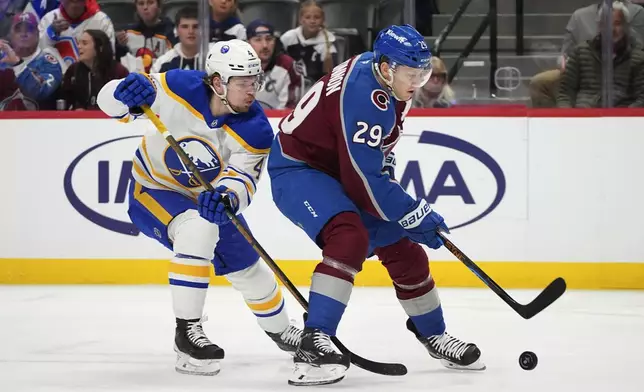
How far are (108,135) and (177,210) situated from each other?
2.54 m

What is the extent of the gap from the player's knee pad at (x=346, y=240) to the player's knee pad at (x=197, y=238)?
0.44 metres

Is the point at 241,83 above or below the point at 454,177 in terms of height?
above

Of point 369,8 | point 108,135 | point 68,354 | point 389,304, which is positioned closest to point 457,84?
point 369,8

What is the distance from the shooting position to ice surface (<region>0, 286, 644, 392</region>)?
10.9ft

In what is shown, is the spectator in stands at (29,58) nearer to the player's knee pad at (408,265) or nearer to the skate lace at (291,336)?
the skate lace at (291,336)

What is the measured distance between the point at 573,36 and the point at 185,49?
7.40ft

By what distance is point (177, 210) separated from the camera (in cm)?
361

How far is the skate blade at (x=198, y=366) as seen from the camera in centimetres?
344

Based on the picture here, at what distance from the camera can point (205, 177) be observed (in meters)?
3.73

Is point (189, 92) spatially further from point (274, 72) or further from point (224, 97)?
point (274, 72)

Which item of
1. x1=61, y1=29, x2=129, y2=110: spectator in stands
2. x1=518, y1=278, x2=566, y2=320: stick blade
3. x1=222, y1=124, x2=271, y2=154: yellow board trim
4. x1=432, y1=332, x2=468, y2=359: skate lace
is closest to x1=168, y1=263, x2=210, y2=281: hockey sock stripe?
x1=222, y1=124, x2=271, y2=154: yellow board trim

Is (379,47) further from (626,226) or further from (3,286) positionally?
(3,286)

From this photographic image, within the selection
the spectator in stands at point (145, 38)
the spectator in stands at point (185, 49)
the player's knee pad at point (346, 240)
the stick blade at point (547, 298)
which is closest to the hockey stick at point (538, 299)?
the stick blade at point (547, 298)

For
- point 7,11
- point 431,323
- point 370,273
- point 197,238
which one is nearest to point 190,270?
point 197,238
